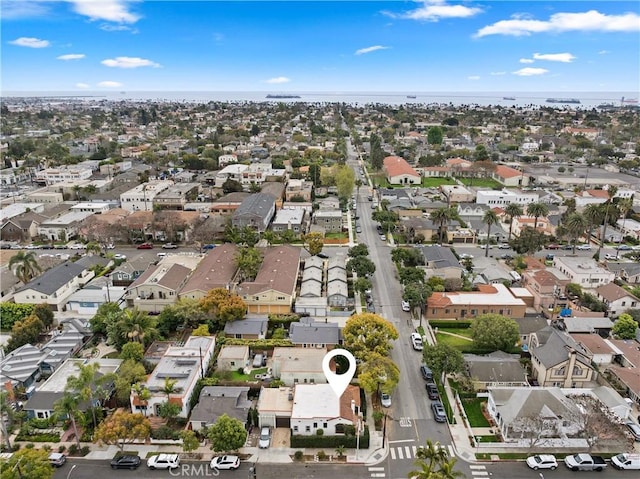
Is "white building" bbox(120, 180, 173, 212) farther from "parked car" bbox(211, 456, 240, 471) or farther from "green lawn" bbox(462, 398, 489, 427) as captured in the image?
"green lawn" bbox(462, 398, 489, 427)

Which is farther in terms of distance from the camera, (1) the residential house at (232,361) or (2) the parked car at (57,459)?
(1) the residential house at (232,361)

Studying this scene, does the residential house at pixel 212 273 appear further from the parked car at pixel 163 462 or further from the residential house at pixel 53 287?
the parked car at pixel 163 462

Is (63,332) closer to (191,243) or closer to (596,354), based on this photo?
(191,243)

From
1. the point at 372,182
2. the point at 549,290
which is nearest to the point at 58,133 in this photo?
the point at 372,182

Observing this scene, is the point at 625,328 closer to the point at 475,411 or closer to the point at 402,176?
the point at 475,411

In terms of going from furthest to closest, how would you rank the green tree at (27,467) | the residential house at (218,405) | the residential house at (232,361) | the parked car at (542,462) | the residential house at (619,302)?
the residential house at (619,302) < the residential house at (232,361) < the residential house at (218,405) < the parked car at (542,462) < the green tree at (27,467)

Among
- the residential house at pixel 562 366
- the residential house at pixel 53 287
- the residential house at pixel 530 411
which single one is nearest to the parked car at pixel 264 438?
the residential house at pixel 530 411
